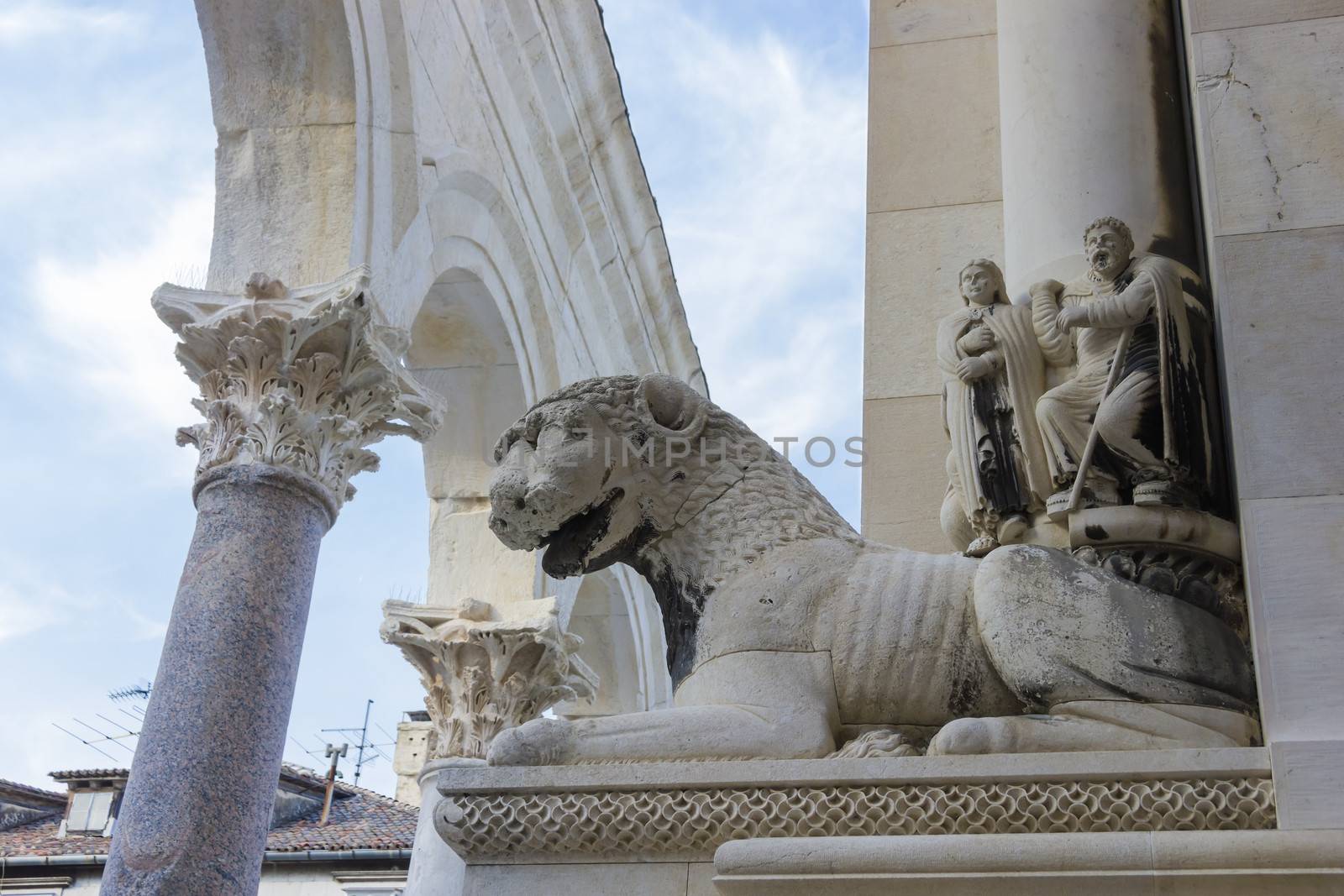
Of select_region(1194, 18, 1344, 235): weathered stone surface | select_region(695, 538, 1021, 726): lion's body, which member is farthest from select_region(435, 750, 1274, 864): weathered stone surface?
select_region(1194, 18, 1344, 235): weathered stone surface

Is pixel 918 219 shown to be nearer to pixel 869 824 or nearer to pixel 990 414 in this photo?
pixel 990 414

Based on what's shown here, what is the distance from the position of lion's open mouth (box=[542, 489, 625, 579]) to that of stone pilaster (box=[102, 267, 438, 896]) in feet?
13.0

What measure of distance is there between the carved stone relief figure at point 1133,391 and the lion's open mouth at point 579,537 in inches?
35.1

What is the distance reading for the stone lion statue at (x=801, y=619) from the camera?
266 centimetres

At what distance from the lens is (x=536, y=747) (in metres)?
2.74

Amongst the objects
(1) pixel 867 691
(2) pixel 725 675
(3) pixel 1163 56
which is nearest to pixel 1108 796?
(1) pixel 867 691

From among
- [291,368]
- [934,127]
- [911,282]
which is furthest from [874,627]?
[291,368]

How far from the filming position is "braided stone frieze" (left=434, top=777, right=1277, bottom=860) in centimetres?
237

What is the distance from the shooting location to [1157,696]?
8.62 ft

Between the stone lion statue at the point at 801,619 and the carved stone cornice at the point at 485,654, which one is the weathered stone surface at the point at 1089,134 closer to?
the stone lion statue at the point at 801,619

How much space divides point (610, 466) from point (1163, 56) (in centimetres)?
197

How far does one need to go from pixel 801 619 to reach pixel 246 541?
16.5 ft

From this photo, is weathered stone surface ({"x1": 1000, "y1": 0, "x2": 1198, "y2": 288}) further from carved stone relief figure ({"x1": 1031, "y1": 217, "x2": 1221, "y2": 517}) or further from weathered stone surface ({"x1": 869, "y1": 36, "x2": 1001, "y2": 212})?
weathered stone surface ({"x1": 869, "y1": 36, "x2": 1001, "y2": 212})

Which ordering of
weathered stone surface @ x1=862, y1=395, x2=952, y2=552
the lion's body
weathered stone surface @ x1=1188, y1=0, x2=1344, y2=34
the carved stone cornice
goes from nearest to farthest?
the lion's body, weathered stone surface @ x1=1188, y1=0, x2=1344, y2=34, weathered stone surface @ x1=862, y1=395, x2=952, y2=552, the carved stone cornice
